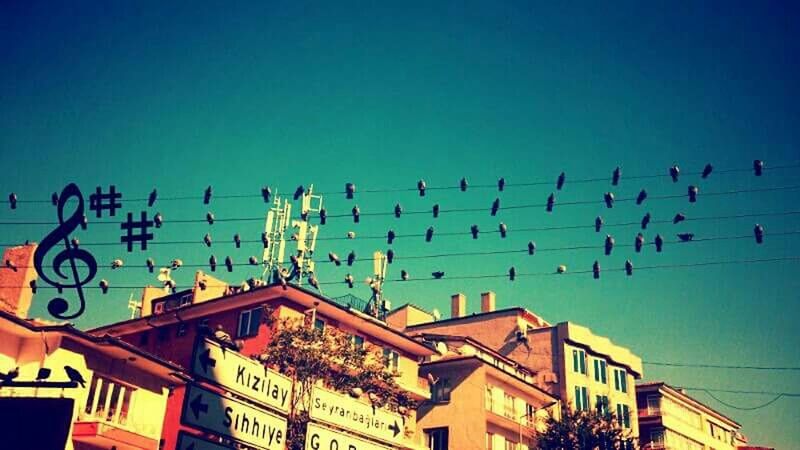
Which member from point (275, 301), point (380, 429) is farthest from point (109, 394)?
point (380, 429)

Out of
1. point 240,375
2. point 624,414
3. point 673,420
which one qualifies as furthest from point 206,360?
point 673,420

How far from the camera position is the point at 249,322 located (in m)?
39.1

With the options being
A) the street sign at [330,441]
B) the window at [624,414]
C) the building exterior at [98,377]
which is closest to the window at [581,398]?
the window at [624,414]

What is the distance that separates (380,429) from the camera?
10789mm

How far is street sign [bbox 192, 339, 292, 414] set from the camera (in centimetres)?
795

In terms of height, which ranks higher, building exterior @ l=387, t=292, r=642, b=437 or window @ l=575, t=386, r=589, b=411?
building exterior @ l=387, t=292, r=642, b=437

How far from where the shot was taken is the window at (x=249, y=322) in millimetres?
38594

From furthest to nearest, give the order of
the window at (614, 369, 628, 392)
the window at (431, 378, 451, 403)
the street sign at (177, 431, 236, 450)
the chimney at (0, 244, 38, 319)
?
the window at (614, 369, 628, 392), the window at (431, 378, 451, 403), the chimney at (0, 244, 38, 319), the street sign at (177, 431, 236, 450)

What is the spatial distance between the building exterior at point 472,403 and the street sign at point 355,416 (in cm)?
3532

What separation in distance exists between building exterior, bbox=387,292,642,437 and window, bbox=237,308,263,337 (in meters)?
22.0

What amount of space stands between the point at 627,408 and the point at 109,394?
46507 millimetres

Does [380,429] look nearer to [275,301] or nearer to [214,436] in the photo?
[214,436]

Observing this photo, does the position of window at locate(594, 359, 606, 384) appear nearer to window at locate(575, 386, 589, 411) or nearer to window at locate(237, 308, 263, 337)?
window at locate(575, 386, 589, 411)

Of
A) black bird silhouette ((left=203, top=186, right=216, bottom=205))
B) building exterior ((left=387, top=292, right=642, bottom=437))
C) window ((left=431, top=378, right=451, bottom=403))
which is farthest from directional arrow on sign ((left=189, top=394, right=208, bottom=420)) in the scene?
building exterior ((left=387, top=292, right=642, bottom=437))
